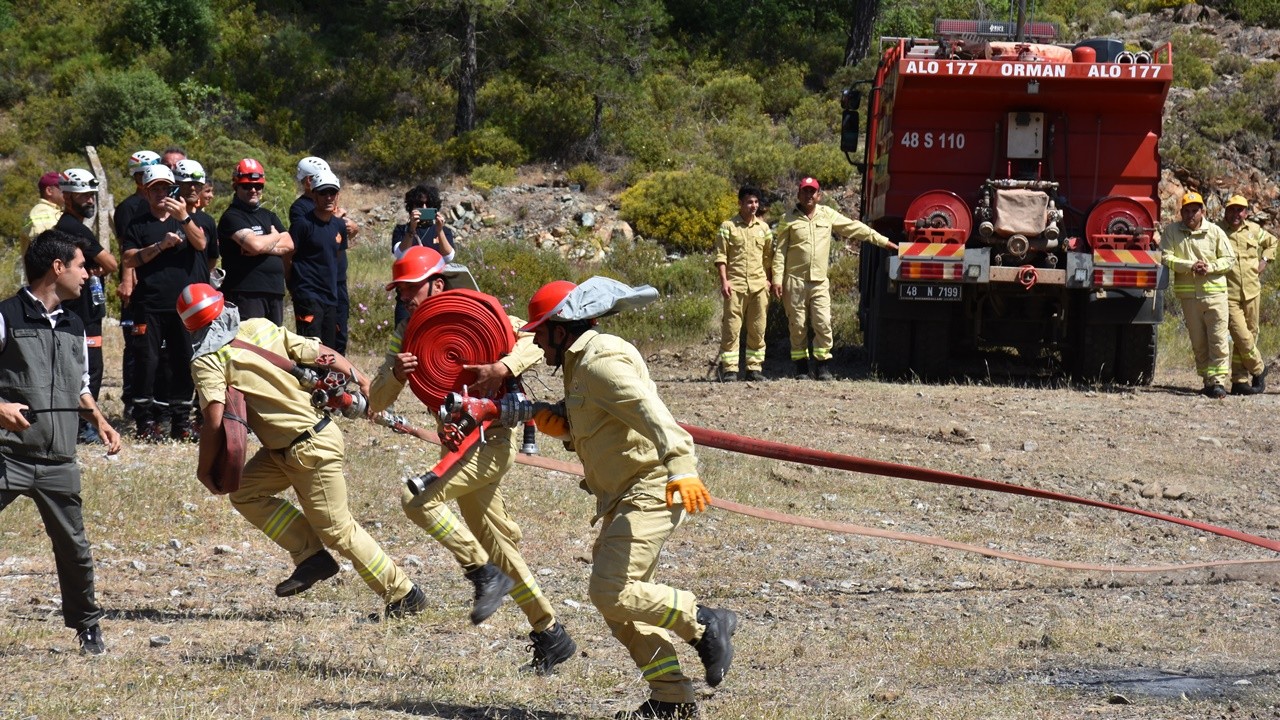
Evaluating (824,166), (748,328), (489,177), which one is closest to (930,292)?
(748,328)

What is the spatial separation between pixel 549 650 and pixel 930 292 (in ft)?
27.0

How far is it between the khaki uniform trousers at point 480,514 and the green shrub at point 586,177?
20736mm

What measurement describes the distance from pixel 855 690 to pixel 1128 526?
420 cm

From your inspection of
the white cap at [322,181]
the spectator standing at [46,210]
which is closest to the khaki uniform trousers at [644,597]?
the white cap at [322,181]

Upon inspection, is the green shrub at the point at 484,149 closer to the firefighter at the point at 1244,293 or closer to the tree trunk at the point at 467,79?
the tree trunk at the point at 467,79

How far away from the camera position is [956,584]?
7574mm

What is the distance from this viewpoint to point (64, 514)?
5.59m

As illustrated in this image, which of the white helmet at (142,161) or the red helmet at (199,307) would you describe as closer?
the red helmet at (199,307)

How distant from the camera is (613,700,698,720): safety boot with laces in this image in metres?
4.84

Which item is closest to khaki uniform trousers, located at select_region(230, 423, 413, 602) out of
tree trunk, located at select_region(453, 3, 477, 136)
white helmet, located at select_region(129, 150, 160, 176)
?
white helmet, located at select_region(129, 150, 160, 176)

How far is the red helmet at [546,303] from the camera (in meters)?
5.07

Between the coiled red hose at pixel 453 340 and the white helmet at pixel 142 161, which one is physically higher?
the white helmet at pixel 142 161

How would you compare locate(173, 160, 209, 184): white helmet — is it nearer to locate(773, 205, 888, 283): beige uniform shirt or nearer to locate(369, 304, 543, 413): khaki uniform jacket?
locate(369, 304, 543, 413): khaki uniform jacket

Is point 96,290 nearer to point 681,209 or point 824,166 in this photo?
point 681,209
